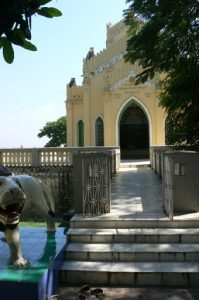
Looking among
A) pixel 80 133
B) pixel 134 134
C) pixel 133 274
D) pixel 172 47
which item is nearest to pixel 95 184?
pixel 133 274

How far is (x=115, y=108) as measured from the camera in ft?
76.3

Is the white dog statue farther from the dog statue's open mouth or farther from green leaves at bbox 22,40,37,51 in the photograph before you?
green leaves at bbox 22,40,37,51

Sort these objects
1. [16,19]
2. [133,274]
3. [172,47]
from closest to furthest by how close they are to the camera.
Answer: [16,19] < [133,274] < [172,47]

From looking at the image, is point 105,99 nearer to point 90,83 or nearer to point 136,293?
point 90,83

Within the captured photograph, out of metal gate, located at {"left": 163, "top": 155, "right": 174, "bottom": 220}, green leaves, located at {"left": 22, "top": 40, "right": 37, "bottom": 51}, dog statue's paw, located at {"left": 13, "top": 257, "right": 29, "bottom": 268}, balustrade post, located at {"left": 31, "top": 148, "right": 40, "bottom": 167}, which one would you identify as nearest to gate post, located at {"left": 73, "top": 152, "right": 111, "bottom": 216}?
metal gate, located at {"left": 163, "top": 155, "right": 174, "bottom": 220}

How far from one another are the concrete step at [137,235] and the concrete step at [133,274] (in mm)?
612

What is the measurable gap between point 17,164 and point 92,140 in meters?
9.56

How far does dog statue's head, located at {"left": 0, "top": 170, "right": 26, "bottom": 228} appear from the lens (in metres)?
5.11

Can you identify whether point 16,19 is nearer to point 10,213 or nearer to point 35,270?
point 10,213

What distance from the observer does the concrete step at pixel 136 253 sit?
20.0 feet

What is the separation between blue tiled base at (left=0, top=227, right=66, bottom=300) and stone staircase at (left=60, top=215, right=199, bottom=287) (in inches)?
11.1

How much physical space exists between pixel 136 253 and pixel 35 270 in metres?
1.74

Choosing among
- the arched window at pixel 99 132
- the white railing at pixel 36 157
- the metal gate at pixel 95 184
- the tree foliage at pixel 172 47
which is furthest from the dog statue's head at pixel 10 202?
the arched window at pixel 99 132

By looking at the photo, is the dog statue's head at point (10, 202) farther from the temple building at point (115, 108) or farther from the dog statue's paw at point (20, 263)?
the temple building at point (115, 108)
